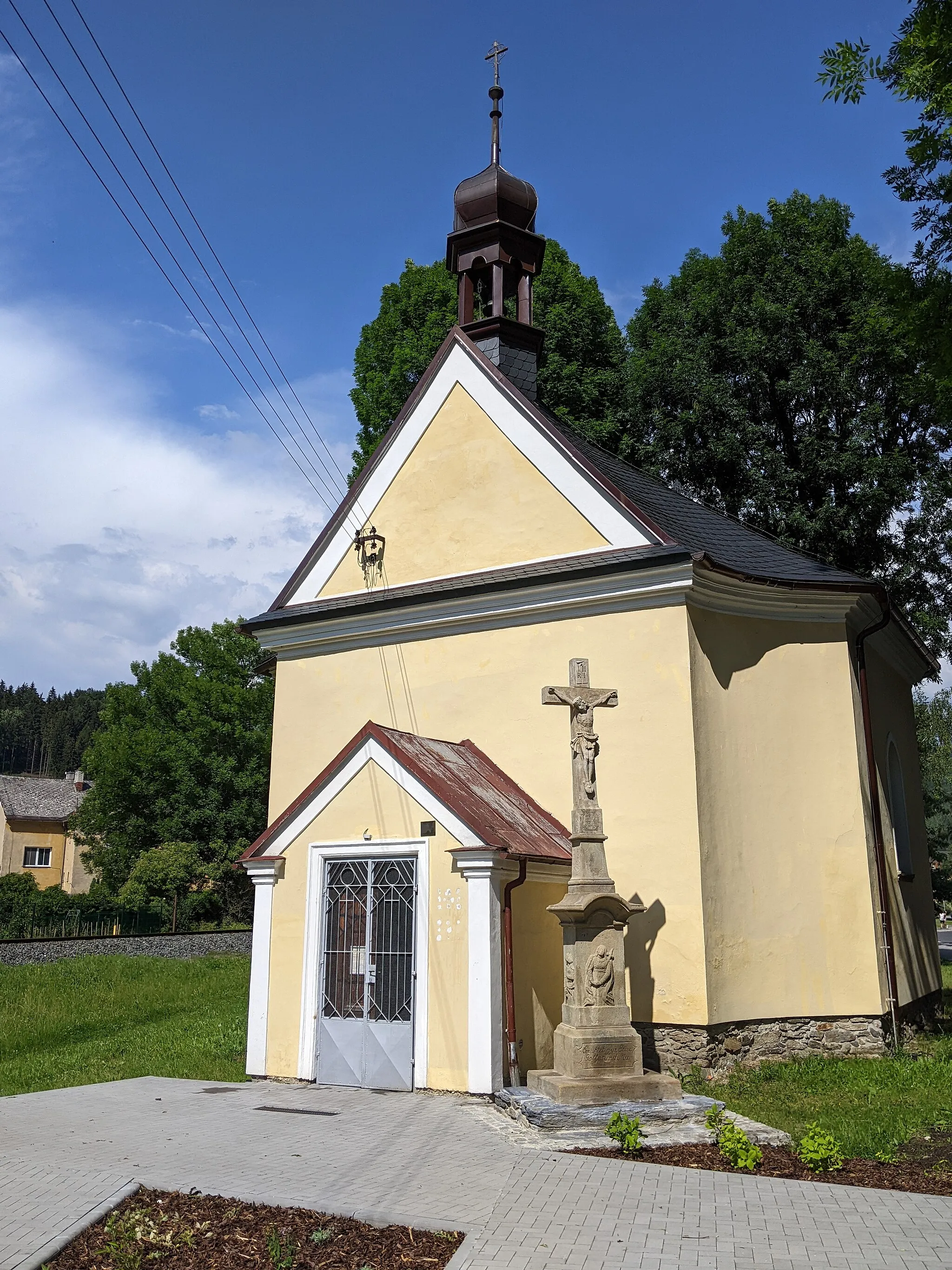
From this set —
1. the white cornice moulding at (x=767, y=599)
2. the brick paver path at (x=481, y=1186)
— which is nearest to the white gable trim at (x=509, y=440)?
the white cornice moulding at (x=767, y=599)

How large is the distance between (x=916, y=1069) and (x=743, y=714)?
13.3 feet

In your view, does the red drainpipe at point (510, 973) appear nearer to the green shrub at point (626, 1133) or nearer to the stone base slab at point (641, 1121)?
the stone base slab at point (641, 1121)

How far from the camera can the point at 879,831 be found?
1362 centimetres

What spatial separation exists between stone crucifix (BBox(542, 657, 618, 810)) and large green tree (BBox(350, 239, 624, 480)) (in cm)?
1352

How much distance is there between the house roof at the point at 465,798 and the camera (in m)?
10.6

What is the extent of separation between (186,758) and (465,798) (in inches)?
1091

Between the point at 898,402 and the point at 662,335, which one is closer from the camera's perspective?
the point at 898,402

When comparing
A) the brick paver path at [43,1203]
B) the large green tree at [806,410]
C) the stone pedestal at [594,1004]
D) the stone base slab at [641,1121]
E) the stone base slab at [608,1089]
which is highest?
the large green tree at [806,410]

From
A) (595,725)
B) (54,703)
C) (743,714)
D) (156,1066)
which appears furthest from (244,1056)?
(54,703)

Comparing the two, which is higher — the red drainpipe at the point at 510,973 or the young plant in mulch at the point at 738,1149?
the red drainpipe at the point at 510,973

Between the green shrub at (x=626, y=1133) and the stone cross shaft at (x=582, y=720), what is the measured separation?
2744 millimetres

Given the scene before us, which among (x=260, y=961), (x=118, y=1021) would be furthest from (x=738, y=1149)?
(x=118, y=1021)

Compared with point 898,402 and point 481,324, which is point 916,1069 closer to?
point 481,324

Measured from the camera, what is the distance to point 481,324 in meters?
16.1
